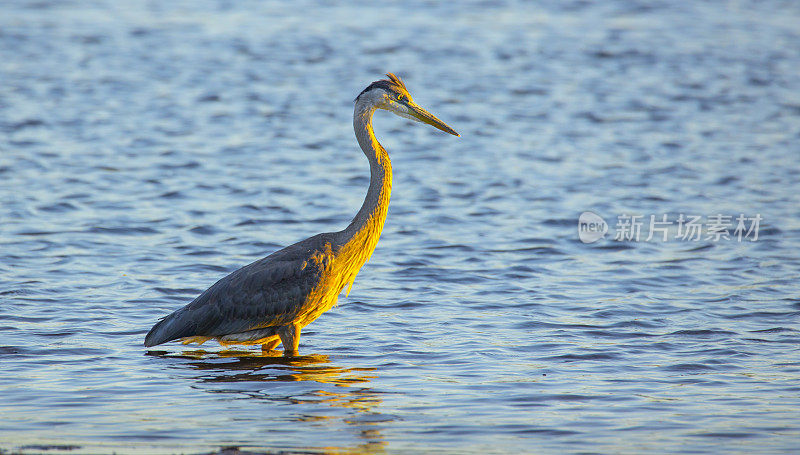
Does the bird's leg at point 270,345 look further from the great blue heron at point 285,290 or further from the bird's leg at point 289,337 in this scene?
the bird's leg at point 289,337

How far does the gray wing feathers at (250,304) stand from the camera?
8.40 metres

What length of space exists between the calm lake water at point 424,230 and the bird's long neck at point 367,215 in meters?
0.76

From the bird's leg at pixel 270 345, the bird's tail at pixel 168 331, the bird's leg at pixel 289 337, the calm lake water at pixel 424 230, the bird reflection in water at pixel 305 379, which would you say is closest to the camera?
the bird reflection in water at pixel 305 379

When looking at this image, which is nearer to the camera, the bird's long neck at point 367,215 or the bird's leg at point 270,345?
the bird's long neck at point 367,215

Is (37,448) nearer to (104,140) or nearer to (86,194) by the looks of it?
(86,194)

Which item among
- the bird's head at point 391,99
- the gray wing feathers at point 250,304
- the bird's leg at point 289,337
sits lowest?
the bird's leg at point 289,337

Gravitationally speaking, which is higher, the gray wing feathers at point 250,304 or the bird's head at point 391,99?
the bird's head at point 391,99

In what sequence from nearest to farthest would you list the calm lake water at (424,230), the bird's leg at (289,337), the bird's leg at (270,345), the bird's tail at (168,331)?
the calm lake water at (424,230), the bird's tail at (168,331), the bird's leg at (289,337), the bird's leg at (270,345)

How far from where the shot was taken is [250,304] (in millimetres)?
8438

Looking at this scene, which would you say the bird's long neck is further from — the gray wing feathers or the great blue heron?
the gray wing feathers

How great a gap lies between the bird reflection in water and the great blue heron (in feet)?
0.55

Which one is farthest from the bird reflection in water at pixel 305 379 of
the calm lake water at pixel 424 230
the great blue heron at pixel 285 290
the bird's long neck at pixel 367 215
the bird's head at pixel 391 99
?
the bird's head at pixel 391 99

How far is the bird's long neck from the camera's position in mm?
8680

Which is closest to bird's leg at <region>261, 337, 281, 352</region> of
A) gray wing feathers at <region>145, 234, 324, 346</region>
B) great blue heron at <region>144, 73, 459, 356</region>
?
great blue heron at <region>144, 73, 459, 356</region>
